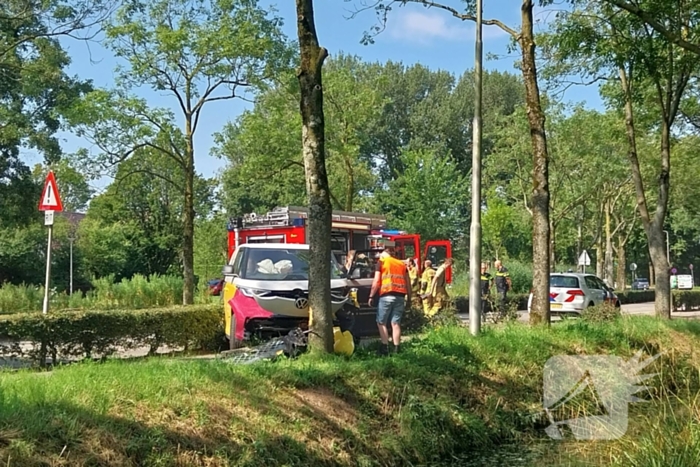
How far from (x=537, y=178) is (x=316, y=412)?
7.48m

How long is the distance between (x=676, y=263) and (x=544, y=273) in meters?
72.3

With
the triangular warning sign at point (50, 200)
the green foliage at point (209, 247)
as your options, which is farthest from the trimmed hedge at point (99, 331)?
the green foliage at point (209, 247)

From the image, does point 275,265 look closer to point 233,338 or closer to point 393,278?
point 233,338

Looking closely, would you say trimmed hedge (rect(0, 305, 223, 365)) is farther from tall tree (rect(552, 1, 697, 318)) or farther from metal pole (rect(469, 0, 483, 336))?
tall tree (rect(552, 1, 697, 318))

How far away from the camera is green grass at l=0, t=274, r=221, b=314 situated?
1888 centimetres

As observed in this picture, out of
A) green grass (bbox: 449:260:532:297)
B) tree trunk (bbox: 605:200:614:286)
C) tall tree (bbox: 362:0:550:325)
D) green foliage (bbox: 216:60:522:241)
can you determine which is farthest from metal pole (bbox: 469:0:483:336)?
tree trunk (bbox: 605:200:614:286)

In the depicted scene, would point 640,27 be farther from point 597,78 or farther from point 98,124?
point 98,124

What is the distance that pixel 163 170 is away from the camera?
820 inches

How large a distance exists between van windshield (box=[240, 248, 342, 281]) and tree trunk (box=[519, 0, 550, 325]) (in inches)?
148

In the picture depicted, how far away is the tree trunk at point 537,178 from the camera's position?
13625mm

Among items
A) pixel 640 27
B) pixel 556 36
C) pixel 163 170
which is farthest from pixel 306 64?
pixel 163 170

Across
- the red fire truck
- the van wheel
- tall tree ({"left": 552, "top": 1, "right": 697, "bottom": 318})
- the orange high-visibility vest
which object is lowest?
the van wheel

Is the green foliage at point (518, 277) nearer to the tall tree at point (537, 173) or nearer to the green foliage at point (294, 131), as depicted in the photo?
the green foliage at point (294, 131)

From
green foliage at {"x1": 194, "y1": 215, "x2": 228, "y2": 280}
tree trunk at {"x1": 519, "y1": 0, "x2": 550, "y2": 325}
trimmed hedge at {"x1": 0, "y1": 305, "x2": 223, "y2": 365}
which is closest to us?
trimmed hedge at {"x1": 0, "y1": 305, "x2": 223, "y2": 365}
